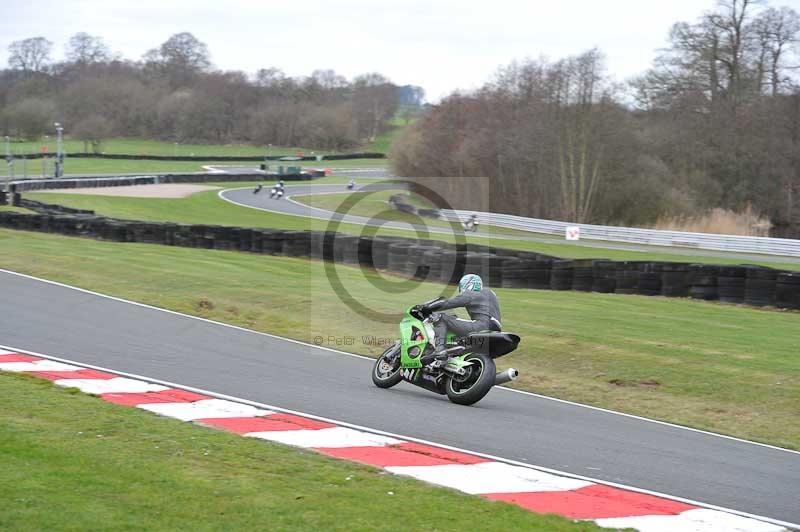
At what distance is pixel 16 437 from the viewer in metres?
6.63

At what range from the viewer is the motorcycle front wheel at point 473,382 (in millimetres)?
9742

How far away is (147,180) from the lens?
61.5m

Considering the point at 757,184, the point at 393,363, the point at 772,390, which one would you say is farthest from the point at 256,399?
the point at 757,184

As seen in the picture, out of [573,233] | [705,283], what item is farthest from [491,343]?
[573,233]

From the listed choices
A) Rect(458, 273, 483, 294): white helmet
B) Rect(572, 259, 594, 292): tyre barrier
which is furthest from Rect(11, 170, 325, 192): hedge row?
Rect(458, 273, 483, 294): white helmet

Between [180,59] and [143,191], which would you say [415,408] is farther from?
[180,59]

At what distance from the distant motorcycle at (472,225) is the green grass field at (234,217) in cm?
309

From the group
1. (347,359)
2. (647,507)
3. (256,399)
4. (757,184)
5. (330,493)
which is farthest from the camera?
(757,184)

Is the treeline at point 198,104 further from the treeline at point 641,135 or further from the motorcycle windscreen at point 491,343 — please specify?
the motorcycle windscreen at point 491,343

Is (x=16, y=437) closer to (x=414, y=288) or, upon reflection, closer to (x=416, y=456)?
(x=416, y=456)

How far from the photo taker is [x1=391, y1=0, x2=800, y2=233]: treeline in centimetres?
4834

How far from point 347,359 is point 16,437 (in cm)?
632

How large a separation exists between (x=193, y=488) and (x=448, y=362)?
4.69 m

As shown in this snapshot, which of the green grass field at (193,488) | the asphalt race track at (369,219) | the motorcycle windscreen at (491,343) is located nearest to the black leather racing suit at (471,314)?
the motorcycle windscreen at (491,343)
